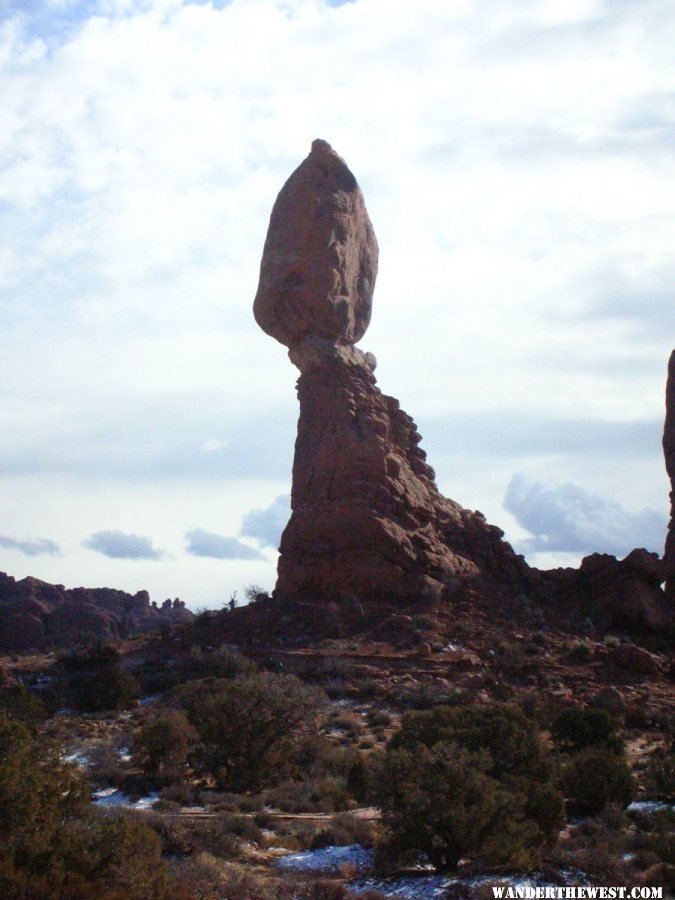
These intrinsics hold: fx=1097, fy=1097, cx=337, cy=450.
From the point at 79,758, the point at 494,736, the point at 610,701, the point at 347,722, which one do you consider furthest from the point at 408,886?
the point at 610,701

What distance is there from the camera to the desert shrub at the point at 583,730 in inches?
925

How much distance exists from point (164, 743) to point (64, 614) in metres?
45.4

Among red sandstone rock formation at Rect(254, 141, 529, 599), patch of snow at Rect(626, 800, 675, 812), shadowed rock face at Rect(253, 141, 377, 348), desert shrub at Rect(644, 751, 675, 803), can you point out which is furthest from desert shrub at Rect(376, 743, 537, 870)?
shadowed rock face at Rect(253, 141, 377, 348)

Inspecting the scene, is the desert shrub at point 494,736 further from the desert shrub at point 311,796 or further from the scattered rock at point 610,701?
the scattered rock at point 610,701

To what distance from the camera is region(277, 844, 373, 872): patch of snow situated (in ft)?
49.1

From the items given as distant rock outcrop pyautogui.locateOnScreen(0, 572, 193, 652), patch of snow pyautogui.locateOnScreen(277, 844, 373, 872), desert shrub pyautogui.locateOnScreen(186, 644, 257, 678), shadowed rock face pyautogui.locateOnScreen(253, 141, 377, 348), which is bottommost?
patch of snow pyautogui.locateOnScreen(277, 844, 373, 872)

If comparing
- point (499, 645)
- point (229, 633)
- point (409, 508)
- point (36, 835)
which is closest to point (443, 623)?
point (499, 645)

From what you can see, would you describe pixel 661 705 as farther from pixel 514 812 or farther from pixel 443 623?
pixel 514 812

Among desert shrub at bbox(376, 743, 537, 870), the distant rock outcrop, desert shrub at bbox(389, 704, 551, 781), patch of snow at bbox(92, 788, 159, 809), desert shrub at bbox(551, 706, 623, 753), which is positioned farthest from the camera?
the distant rock outcrop

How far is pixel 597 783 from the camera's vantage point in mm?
18469

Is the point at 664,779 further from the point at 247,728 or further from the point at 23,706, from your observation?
the point at 23,706

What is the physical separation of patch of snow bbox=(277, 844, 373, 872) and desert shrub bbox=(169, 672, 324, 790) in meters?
5.68

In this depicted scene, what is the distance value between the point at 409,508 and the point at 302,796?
19.6m

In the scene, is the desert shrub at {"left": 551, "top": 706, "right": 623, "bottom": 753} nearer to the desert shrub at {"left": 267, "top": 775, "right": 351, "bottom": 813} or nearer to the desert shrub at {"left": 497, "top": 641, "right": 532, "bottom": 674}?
the desert shrub at {"left": 267, "top": 775, "right": 351, "bottom": 813}
